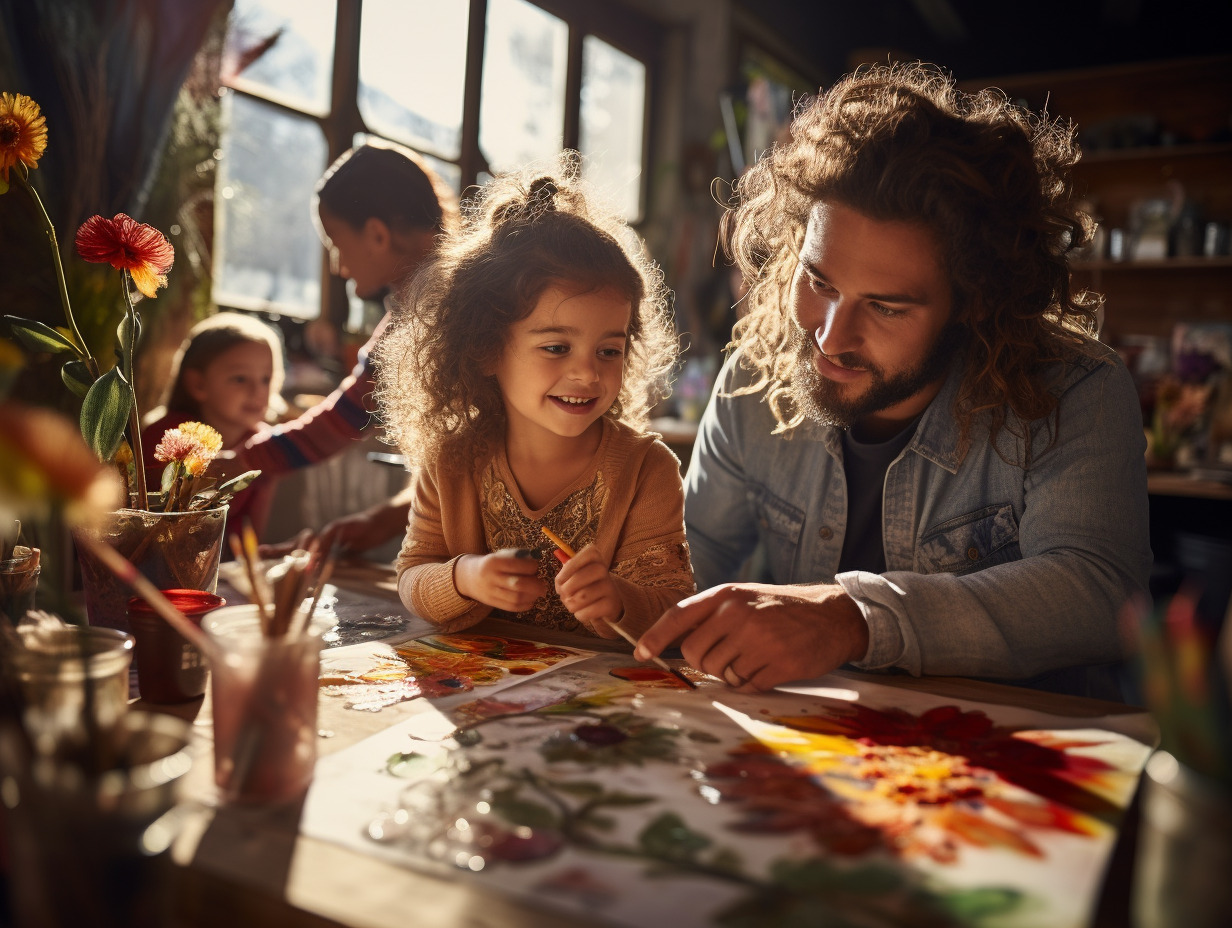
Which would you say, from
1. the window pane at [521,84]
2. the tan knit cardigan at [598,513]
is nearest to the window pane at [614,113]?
the window pane at [521,84]

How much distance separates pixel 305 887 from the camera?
485 mm

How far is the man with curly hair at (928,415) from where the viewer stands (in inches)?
38.4

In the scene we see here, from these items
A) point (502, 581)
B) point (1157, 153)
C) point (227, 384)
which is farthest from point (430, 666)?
point (1157, 153)

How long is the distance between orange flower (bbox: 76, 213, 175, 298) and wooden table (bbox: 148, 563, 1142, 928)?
0.52m

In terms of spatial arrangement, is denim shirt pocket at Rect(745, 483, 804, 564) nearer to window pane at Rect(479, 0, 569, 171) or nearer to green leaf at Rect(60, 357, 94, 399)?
green leaf at Rect(60, 357, 94, 399)

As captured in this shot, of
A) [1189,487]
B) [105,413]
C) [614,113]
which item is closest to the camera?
[105,413]

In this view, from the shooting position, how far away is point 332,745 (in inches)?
26.4

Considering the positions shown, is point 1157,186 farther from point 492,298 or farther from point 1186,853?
point 1186,853

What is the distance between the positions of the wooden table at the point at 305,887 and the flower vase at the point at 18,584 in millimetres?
333

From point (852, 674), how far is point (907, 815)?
0.34m

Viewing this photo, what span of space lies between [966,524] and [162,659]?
0.99m

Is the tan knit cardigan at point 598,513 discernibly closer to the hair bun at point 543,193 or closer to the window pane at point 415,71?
the hair bun at point 543,193

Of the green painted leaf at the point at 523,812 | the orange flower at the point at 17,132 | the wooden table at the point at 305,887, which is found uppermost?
the orange flower at the point at 17,132

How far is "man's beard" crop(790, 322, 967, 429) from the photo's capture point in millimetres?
1289
